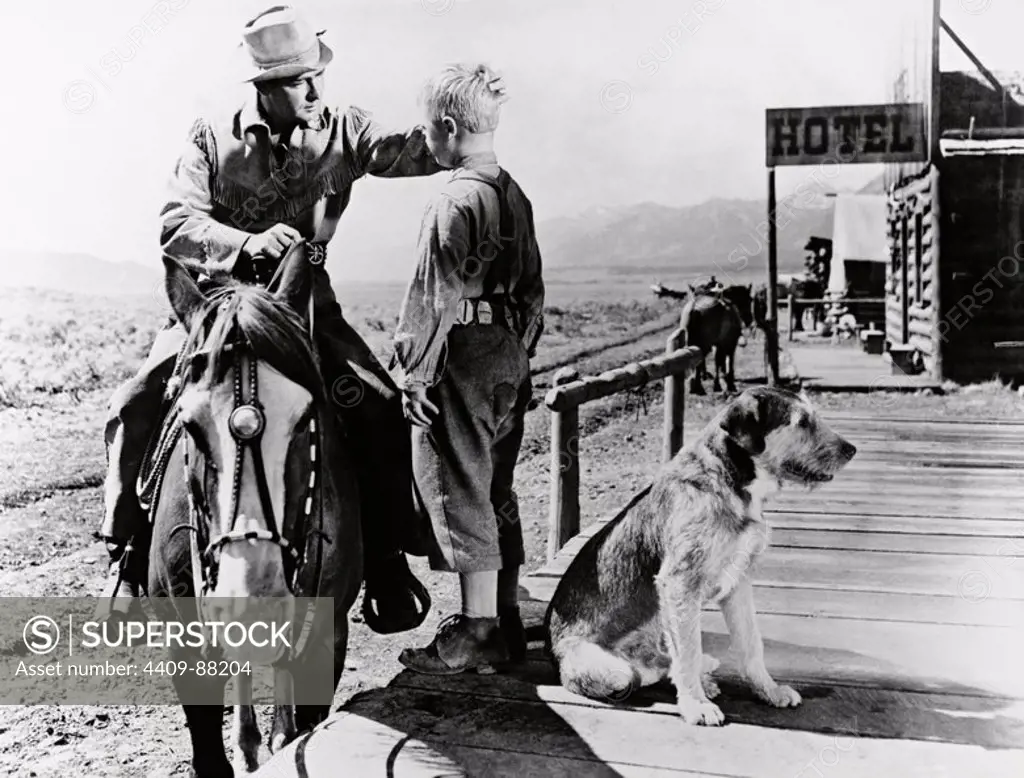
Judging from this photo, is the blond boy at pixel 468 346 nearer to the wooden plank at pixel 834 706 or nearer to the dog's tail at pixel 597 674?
the wooden plank at pixel 834 706

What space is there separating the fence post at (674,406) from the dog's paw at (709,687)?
1.95 meters

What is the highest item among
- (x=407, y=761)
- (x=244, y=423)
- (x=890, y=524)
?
(x=244, y=423)

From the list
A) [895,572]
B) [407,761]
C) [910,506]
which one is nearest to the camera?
[407,761]

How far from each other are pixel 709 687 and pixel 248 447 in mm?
1009

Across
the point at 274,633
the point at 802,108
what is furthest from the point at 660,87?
the point at 274,633

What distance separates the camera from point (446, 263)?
204 cm

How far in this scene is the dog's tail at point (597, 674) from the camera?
2002 mm

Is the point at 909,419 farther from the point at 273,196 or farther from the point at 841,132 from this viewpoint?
the point at 273,196

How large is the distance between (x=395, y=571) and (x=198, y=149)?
100 cm

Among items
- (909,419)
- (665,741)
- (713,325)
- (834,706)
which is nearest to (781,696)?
(834,706)

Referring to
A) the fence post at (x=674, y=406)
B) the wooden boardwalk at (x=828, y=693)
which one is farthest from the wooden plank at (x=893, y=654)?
the fence post at (x=674, y=406)

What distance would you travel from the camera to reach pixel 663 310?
4.17 m

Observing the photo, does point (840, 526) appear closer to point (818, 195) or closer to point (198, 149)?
point (818, 195)

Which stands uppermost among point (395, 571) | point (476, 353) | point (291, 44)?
point (291, 44)
